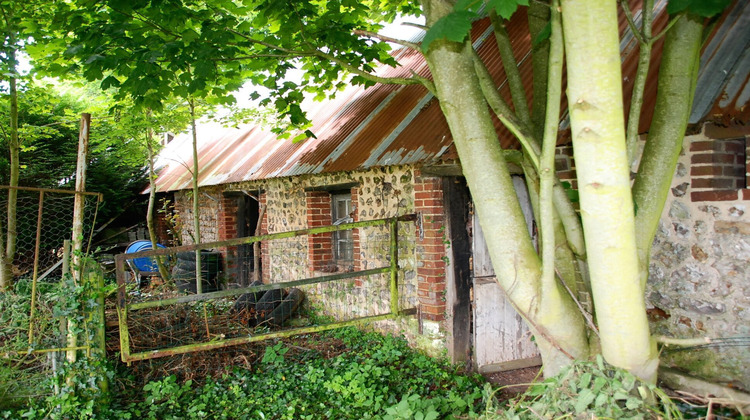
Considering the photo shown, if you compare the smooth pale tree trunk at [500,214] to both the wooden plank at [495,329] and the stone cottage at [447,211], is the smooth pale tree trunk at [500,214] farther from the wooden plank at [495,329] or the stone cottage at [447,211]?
the wooden plank at [495,329]

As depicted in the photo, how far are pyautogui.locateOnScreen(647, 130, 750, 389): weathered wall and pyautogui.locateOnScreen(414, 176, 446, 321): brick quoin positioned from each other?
199cm

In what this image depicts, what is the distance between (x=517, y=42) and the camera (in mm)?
5496

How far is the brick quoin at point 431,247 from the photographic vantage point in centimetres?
514

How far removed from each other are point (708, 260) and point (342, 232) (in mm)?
4810

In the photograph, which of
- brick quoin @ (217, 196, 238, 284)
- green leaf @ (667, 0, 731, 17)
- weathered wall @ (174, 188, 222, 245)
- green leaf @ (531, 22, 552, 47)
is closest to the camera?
green leaf @ (667, 0, 731, 17)

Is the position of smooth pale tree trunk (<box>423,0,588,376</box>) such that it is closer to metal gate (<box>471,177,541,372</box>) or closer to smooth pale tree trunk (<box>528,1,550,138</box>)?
smooth pale tree trunk (<box>528,1,550,138</box>)

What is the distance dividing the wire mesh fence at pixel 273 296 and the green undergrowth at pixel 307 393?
0.40 m

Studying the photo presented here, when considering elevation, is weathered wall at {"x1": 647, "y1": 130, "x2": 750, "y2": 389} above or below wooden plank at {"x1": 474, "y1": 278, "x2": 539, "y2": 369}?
above

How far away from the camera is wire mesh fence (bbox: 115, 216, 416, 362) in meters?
4.41

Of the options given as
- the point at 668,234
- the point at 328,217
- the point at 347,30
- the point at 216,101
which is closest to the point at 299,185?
the point at 328,217

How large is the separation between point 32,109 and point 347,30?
20.7 ft

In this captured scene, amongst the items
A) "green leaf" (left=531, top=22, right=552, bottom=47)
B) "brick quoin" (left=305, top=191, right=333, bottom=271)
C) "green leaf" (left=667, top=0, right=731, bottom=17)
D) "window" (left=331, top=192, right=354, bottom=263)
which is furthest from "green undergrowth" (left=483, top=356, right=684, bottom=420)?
"brick quoin" (left=305, top=191, right=333, bottom=271)

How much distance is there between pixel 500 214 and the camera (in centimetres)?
272

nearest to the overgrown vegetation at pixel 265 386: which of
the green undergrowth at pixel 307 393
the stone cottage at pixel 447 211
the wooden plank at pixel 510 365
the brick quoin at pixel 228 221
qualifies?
the green undergrowth at pixel 307 393
